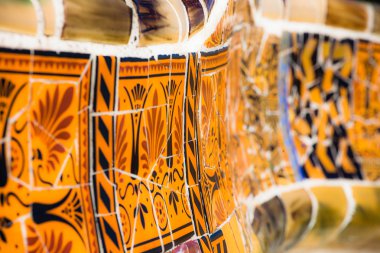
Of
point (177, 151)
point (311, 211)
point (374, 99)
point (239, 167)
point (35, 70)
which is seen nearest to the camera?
point (35, 70)

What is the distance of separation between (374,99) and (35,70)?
31.5 inches

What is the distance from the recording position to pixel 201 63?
402 mm

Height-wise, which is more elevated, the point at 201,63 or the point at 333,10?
the point at 333,10

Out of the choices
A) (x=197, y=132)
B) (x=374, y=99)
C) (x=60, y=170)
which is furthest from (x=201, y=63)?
(x=374, y=99)

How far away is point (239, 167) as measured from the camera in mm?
690

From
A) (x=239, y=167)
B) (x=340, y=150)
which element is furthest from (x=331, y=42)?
(x=239, y=167)

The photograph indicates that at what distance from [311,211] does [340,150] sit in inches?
5.2

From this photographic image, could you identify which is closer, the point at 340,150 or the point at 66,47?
the point at 66,47

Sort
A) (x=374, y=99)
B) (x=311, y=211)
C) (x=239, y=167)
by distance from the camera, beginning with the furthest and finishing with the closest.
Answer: (x=374, y=99), (x=311, y=211), (x=239, y=167)

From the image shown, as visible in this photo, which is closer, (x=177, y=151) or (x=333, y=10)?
(x=177, y=151)

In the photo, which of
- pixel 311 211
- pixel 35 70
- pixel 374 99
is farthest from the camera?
pixel 374 99

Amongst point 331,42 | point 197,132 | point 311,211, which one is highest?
point 331,42

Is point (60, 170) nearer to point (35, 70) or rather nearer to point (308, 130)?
point (35, 70)

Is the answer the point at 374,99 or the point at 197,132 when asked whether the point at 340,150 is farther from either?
the point at 197,132
